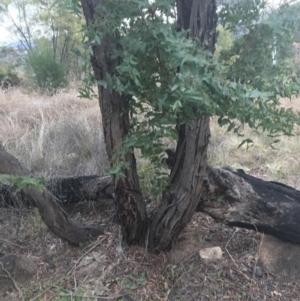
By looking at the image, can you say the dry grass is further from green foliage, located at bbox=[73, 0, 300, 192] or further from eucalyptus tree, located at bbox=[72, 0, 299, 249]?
green foliage, located at bbox=[73, 0, 300, 192]

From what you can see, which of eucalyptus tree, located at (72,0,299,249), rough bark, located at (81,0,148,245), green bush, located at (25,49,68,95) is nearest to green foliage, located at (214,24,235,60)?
eucalyptus tree, located at (72,0,299,249)

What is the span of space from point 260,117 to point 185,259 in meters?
1.42

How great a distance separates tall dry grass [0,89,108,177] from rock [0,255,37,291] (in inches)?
52.6

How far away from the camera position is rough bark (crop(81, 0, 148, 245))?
2.59 metres

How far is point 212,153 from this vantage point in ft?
19.0

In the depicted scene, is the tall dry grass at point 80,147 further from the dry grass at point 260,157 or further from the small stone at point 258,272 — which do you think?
the small stone at point 258,272

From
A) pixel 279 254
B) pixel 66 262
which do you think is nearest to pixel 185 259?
pixel 279 254

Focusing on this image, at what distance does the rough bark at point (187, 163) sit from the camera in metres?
2.66

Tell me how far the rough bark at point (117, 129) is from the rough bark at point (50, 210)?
378 millimetres

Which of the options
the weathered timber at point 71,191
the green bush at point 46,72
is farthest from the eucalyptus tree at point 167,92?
the green bush at point 46,72

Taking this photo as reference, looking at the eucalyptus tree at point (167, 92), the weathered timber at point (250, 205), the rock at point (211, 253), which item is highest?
the eucalyptus tree at point (167, 92)

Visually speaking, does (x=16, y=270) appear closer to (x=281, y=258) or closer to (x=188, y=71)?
(x=281, y=258)

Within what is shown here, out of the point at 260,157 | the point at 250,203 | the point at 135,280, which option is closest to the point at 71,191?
the point at 135,280

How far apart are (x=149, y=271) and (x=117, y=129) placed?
Answer: 1.05 m
